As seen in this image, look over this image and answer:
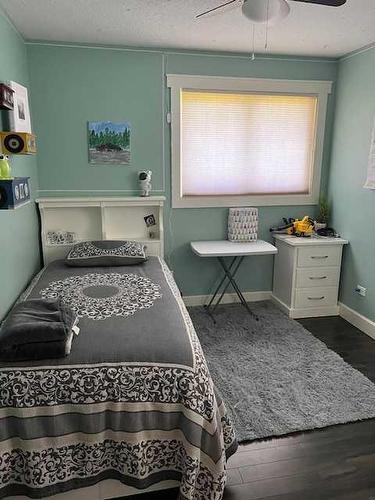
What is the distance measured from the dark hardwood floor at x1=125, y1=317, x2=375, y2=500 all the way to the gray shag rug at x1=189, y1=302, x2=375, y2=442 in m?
0.08

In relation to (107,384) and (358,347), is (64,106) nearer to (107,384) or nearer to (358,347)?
(107,384)

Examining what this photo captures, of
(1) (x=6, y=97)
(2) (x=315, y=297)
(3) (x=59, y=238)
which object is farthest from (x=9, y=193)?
(2) (x=315, y=297)

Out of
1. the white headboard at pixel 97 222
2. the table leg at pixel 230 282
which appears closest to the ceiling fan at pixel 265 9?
the white headboard at pixel 97 222

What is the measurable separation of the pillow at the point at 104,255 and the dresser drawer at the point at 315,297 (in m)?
1.59

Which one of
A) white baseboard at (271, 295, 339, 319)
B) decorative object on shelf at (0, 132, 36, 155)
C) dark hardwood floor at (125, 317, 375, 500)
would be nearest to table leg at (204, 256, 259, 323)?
white baseboard at (271, 295, 339, 319)

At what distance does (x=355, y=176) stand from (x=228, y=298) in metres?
1.74

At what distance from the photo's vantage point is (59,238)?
12.0 feet

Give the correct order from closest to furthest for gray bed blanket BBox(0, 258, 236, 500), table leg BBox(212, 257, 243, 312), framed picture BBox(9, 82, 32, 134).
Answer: gray bed blanket BBox(0, 258, 236, 500)
framed picture BBox(9, 82, 32, 134)
table leg BBox(212, 257, 243, 312)

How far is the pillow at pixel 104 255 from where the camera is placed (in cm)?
321

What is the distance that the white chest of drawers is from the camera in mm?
3691

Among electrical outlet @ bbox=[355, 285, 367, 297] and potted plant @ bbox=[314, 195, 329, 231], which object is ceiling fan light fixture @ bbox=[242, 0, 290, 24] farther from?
electrical outlet @ bbox=[355, 285, 367, 297]

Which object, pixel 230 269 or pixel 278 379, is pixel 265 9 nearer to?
pixel 278 379

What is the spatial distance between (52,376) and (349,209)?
312 cm

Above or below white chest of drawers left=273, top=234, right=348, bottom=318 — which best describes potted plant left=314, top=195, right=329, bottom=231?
above
